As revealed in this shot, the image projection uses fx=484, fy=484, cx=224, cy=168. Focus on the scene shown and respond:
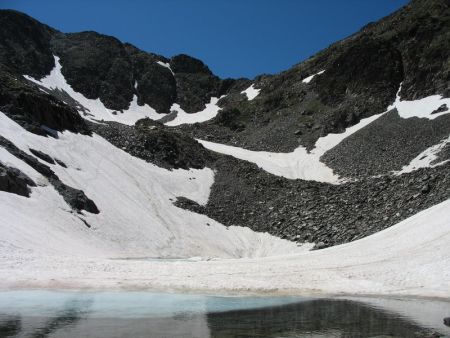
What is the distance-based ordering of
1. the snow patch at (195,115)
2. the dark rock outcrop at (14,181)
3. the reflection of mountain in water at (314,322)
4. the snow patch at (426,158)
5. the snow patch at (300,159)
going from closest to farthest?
the reflection of mountain in water at (314,322) < the dark rock outcrop at (14,181) < the snow patch at (426,158) < the snow patch at (300,159) < the snow patch at (195,115)

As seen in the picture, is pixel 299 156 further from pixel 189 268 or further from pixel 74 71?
pixel 74 71

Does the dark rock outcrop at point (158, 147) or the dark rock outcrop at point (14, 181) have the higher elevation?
the dark rock outcrop at point (158, 147)

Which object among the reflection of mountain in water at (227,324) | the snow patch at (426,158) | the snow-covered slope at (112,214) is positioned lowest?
the reflection of mountain in water at (227,324)

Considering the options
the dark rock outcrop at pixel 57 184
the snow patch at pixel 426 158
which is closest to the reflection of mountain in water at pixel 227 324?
the dark rock outcrop at pixel 57 184

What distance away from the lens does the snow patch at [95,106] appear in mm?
140000

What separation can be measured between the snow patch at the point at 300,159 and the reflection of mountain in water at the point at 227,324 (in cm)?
5435

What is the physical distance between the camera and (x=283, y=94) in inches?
4843

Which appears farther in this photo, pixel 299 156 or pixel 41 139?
pixel 299 156

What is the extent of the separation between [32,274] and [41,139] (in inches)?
1432

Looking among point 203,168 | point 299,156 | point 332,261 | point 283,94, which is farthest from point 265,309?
point 283,94

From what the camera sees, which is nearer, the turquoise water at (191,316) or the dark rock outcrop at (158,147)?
the turquoise water at (191,316)

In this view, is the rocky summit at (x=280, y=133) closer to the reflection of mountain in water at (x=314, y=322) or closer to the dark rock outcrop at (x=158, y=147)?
the dark rock outcrop at (x=158, y=147)

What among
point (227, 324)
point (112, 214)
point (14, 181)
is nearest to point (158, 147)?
point (112, 214)

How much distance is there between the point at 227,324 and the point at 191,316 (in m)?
1.92
